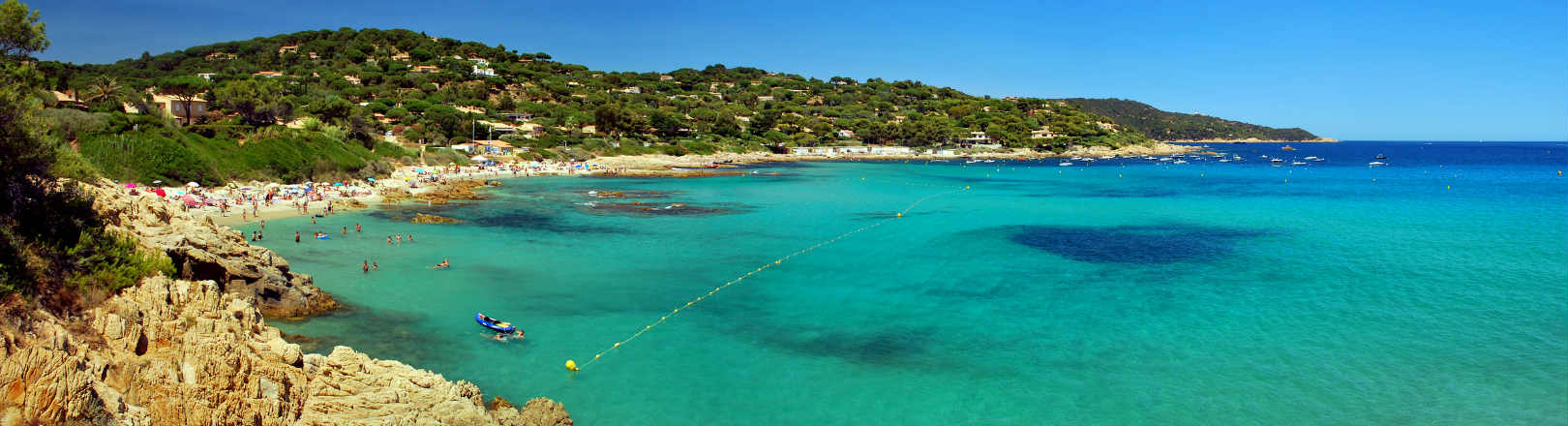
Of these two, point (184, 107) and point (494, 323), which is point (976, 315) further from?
point (184, 107)

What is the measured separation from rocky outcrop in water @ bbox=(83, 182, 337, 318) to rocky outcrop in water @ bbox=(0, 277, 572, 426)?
367 centimetres

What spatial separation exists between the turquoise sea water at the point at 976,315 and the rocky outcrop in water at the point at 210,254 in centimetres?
103

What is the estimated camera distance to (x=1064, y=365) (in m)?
15.7

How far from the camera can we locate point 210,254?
15.7 meters

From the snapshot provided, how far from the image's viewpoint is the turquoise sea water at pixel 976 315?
13.9 meters

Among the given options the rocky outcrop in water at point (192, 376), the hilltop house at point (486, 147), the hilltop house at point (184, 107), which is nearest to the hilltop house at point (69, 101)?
the hilltop house at point (184, 107)

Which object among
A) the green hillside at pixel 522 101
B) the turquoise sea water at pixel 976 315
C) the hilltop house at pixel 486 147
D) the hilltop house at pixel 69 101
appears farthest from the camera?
the hilltop house at pixel 486 147

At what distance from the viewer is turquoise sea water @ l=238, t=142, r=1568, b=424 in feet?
45.5

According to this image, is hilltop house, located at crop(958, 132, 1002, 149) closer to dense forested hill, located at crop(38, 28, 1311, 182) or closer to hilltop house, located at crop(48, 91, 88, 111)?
dense forested hill, located at crop(38, 28, 1311, 182)

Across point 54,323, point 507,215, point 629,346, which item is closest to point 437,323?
point 629,346

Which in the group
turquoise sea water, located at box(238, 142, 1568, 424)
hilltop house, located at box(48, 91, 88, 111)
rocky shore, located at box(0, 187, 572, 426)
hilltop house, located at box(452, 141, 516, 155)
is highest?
hilltop house, located at box(48, 91, 88, 111)

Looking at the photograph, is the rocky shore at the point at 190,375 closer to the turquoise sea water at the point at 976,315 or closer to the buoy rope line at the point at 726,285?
the turquoise sea water at the point at 976,315

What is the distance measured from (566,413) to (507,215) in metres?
26.3

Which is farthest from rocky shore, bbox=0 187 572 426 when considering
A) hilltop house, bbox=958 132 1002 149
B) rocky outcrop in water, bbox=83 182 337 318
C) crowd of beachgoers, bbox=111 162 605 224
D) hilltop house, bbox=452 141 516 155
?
hilltop house, bbox=958 132 1002 149
